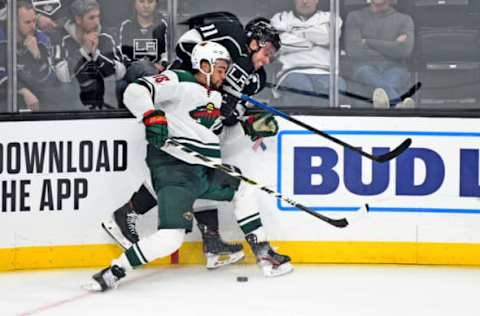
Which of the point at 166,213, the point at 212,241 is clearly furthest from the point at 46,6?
the point at 212,241

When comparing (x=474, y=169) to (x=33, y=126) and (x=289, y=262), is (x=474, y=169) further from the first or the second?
(x=33, y=126)

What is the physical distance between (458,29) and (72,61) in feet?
6.25

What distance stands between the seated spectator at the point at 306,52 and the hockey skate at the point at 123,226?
37.7 inches

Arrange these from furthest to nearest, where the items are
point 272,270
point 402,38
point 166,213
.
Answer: point 402,38, point 272,270, point 166,213

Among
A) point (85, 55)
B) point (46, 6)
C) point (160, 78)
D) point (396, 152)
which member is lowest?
point (396, 152)

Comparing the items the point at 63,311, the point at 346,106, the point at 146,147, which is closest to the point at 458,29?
the point at 346,106

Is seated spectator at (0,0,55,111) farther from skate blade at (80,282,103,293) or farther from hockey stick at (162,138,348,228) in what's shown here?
skate blade at (80,282,103,293)

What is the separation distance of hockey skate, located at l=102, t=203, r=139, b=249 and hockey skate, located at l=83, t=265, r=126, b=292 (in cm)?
41

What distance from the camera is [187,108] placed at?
4844 mm

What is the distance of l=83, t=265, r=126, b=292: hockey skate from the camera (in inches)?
179

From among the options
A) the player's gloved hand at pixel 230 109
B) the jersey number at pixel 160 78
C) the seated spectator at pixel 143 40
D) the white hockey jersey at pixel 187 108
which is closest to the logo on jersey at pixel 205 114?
the white hockey jersey at pixel 187 108

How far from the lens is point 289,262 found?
501 cm

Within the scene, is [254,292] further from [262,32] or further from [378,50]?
[378,50]

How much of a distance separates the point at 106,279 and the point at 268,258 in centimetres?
81
